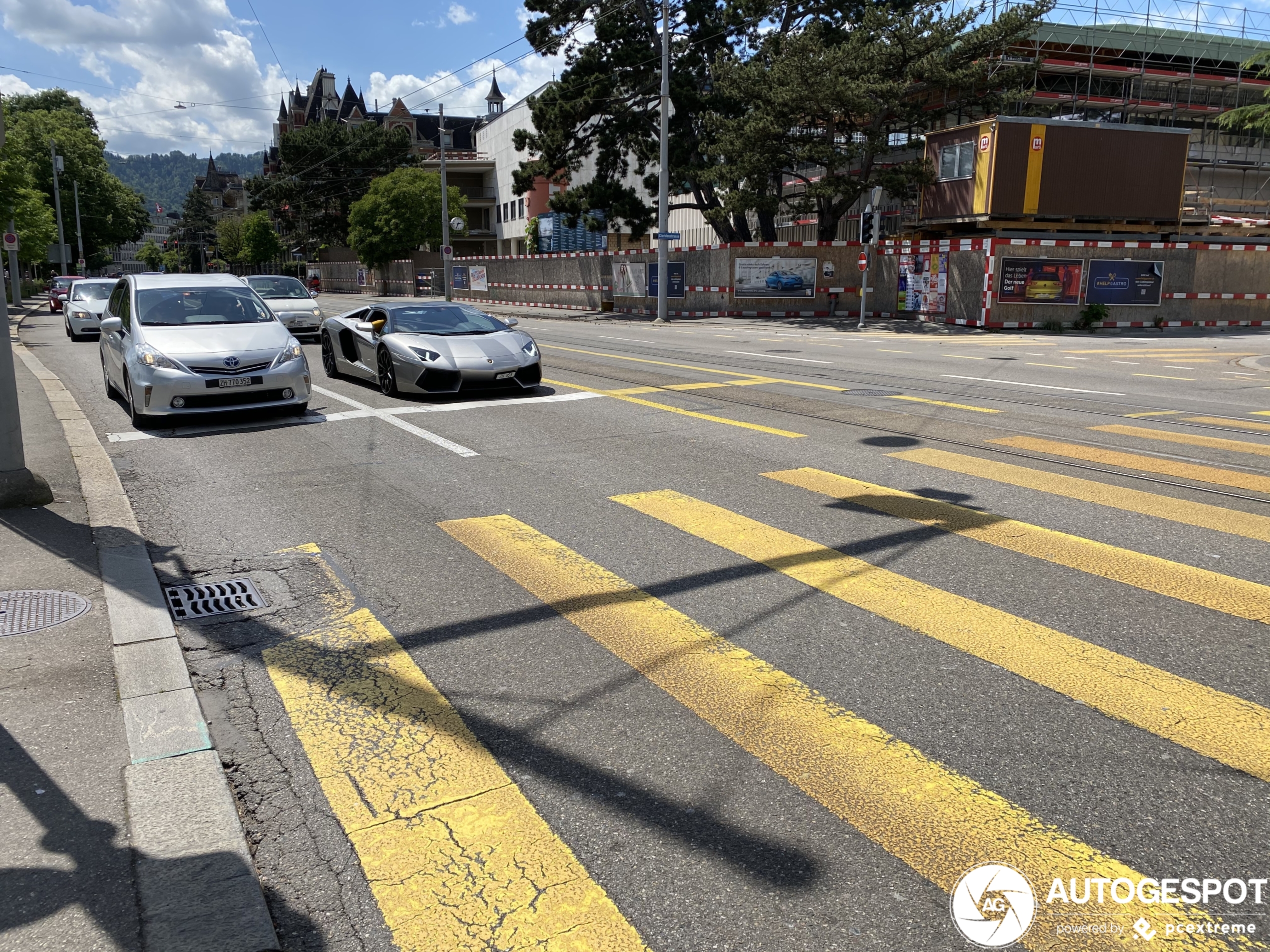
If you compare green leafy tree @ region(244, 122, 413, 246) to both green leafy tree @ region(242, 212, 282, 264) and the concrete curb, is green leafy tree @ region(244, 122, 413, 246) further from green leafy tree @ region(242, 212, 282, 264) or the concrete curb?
the concrete curb

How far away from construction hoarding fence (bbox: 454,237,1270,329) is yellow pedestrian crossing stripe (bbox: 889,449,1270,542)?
22.2m

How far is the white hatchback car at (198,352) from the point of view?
970 cm

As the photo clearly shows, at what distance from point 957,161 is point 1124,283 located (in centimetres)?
628

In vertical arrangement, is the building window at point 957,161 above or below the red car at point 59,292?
above

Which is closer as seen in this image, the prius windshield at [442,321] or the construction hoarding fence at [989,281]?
the prius windshield at [442,321]

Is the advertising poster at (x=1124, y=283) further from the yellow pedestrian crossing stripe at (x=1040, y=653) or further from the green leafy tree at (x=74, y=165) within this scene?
the green leafy tree at (x=74, y=165)

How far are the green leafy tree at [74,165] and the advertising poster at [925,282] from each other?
53.9 metres

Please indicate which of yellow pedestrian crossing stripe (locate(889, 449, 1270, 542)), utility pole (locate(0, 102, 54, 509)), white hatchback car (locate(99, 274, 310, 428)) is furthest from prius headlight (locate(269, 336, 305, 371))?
yellow pedestrian crossing stripe (locate(889, 449, 1270, 542))

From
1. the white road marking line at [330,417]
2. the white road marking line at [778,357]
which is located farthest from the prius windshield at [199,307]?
the white road marking line at [778,357]

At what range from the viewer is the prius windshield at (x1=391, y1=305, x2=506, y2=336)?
12.1 metres

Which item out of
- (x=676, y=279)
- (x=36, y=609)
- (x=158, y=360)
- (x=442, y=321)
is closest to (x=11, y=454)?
(x=36, y=609)

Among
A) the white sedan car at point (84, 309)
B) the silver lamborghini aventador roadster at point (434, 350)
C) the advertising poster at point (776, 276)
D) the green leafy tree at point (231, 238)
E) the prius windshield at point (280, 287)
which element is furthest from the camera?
the green leafy tree at point (231, 238)

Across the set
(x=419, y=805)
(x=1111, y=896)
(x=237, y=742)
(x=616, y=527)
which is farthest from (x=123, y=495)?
(x=1111, y=896)

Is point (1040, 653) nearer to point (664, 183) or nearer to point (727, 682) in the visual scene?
point (727, 682)
